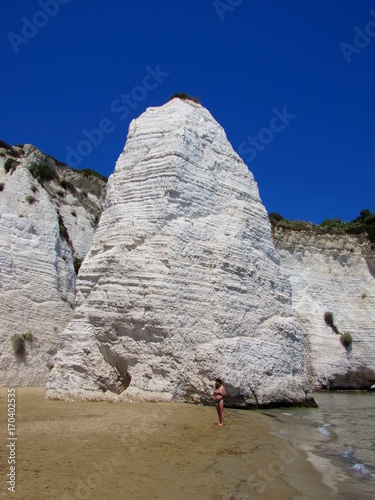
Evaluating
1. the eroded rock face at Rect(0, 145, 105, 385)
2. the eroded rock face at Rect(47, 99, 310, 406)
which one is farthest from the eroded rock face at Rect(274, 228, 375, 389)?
the eroded rock face at Rect(0, 145, 105, 385)

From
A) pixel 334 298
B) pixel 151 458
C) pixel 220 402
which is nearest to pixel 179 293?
pixel 220 402

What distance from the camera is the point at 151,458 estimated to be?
562 centimetres

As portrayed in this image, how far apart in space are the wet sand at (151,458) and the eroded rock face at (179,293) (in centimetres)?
174

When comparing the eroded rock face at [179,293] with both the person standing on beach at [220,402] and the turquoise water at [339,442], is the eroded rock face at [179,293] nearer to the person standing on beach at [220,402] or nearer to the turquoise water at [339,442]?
the turquoise water at [339,442]

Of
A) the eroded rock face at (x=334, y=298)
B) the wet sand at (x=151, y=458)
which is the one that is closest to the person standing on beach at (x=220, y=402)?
the wet sand at (x=151, y=458)

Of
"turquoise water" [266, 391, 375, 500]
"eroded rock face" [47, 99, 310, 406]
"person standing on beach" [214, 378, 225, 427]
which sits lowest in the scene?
"turquoise water" [266, 391, 375, 500]

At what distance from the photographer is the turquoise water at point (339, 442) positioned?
213 inches

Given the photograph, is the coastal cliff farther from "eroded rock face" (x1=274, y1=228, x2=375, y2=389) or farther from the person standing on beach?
"eroded rock face" (x1=274, y1=228, x2=375, y2=389)

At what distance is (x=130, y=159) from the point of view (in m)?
14.0

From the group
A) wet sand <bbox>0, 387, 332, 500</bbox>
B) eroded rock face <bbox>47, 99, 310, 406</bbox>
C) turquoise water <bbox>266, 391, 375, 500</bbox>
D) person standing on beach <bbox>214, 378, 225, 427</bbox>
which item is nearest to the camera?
wet sand <bbox>0, 387, 332, 500</bbox>

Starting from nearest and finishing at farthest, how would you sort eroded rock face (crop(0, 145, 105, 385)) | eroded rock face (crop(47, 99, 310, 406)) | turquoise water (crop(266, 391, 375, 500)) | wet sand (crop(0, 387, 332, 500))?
wet sand (crop(0, 387, 332, 500)) → turquoise water (crop(266, 391, 375, 500)) → eroded rock face (crop(47, 99, 310, 406)) → eroded rock face (crop(0, 145, 105, 385))

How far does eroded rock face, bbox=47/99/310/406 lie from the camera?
34.7ft

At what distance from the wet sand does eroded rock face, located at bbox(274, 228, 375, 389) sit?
44.1ft

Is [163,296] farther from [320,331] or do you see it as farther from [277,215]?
[277,215]
